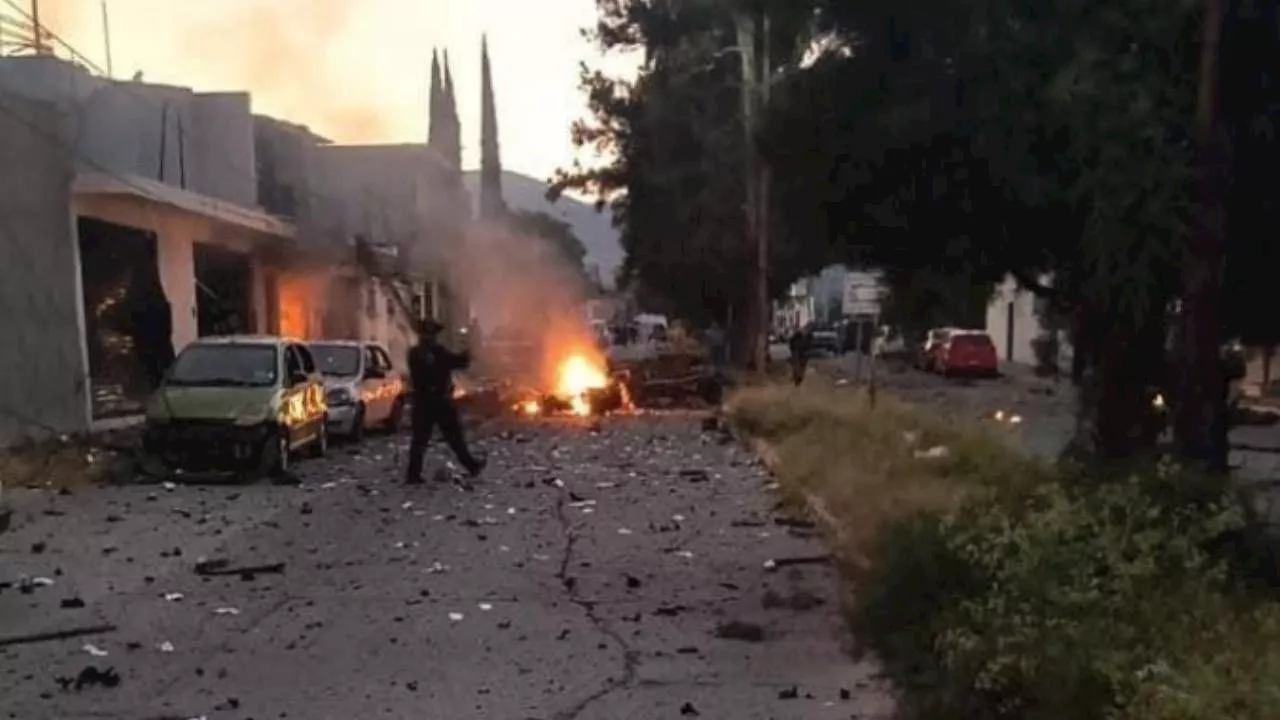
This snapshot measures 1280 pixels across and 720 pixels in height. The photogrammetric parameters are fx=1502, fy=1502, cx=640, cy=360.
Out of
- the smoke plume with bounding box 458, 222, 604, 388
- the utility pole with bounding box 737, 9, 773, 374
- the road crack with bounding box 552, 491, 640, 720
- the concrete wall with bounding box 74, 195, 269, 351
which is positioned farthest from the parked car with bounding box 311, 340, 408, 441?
the smoke plume with bounding box 458, 222, 604, 388

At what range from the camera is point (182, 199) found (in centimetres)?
2577

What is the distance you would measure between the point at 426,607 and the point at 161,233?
18676mm

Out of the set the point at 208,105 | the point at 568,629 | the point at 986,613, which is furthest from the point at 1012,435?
the point at 208,105

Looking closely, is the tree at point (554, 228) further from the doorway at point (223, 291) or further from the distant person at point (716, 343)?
the doorway at point (223, 291)

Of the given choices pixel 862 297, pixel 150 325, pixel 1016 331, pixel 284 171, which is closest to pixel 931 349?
pixel 1016 331

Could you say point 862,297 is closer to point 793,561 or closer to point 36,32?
point 793,561

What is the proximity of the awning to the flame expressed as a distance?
7.45 m

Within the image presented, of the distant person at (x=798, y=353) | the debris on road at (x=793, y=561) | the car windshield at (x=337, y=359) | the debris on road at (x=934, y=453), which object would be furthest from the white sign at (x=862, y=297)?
the distant person at (x=798, y=353)

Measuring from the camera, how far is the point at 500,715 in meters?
7.04

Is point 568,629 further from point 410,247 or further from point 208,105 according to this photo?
point 410,247

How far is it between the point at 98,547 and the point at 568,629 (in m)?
5.50

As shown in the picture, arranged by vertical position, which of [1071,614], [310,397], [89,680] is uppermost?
[1071,614]

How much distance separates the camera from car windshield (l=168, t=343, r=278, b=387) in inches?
735

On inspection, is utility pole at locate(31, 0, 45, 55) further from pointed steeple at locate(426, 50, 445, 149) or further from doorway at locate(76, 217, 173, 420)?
pointed steeple at locate(426, 50, 445, 149)
